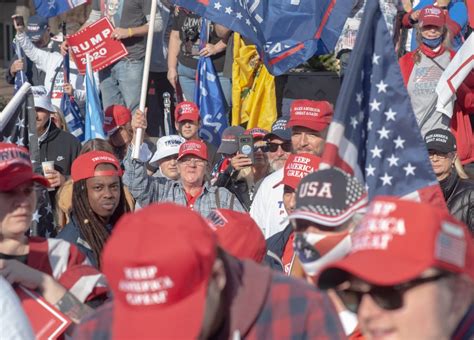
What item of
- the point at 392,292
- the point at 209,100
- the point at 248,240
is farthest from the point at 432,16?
the point at 392,292

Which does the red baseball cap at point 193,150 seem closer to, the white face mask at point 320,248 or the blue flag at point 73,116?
the blue flag at point 73,116

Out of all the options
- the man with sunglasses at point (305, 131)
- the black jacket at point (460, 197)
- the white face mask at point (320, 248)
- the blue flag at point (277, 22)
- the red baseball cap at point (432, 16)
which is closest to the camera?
the white face mask at point (320, 248)

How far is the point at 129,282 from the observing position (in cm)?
288

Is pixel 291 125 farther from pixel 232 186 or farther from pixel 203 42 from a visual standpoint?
pixel 203 42

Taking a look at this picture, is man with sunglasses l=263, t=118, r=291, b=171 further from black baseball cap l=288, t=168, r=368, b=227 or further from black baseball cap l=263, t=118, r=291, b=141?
black baseball cap l=288, t=168, r=368, b=227

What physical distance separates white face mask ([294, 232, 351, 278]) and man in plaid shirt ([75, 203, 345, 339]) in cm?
115

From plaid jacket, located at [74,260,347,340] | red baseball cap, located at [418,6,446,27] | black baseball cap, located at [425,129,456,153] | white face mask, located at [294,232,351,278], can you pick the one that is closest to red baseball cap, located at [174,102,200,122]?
red baseball cap, located at [418,6,446,27]

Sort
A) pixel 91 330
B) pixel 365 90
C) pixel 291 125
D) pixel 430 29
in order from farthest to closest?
1. pixel 430 29
2. pixel 291 125
3. pixel 365 90
4. pixel 91 330

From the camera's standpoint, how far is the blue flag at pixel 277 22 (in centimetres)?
948

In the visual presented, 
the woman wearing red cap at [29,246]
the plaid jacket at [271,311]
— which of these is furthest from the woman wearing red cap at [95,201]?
the plaid jacket at [271,311]

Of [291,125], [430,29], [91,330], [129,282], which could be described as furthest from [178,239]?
[430,29]

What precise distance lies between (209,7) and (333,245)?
213 inches

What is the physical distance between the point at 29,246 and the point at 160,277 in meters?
2.04

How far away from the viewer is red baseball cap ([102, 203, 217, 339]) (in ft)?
9.37
